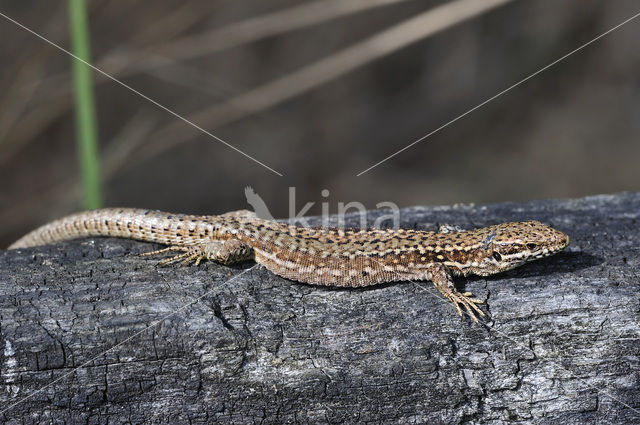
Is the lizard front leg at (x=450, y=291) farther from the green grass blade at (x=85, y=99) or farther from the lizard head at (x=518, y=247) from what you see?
the green grass blade at (x=85, y=99)

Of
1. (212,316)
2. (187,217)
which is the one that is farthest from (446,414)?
(187,217)

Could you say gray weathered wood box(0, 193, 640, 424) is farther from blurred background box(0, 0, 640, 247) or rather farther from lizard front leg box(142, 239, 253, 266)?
blurred background box(0, 0, 640, 247)

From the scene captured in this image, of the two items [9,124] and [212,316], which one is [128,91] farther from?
[212,316]

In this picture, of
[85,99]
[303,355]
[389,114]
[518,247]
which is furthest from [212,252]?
[389,114]

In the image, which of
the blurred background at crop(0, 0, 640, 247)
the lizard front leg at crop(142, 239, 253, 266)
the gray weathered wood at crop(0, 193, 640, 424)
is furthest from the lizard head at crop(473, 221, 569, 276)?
the blurred background at crop(0, 0, 640, 247)

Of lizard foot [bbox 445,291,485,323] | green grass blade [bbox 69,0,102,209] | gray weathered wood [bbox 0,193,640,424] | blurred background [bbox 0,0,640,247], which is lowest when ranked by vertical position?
gray weathered wood [bbox 0,193,640,424]

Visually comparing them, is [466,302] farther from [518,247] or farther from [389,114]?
[389,114]
